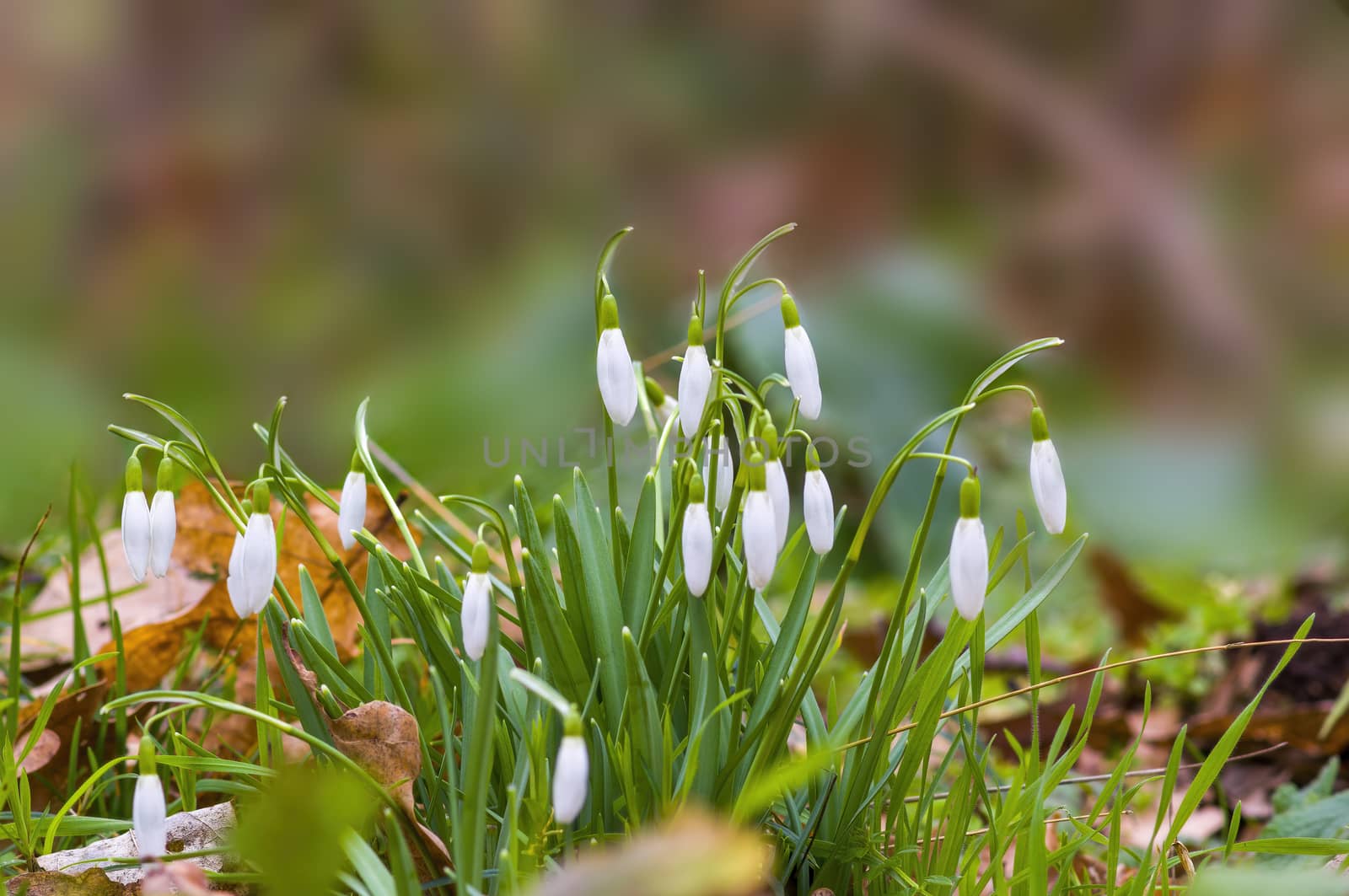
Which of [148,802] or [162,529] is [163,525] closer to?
[162,529]

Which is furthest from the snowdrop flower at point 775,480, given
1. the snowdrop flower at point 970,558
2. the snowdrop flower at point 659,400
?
the snowdrop flower at point 659,400

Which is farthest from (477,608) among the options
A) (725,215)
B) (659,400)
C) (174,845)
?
(725,215)

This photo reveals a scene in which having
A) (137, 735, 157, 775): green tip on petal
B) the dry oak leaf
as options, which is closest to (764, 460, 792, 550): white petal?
(137, 735, 157, 775): green tip on petal

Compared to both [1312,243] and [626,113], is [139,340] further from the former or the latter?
[1312,243]

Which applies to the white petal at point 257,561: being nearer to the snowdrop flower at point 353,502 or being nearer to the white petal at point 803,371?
the snowdrop flower at point 353,502

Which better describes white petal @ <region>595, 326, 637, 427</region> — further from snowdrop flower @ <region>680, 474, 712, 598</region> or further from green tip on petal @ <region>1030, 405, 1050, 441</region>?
green tip on petal @ <region>1030, 405, 1050, 441</region>

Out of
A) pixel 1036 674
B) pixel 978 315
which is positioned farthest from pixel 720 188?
pixel 1036 674

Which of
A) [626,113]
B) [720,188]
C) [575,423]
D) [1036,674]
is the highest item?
[626,113]

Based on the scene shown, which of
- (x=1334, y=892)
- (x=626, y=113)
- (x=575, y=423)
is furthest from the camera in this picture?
(x=626, y=113)
